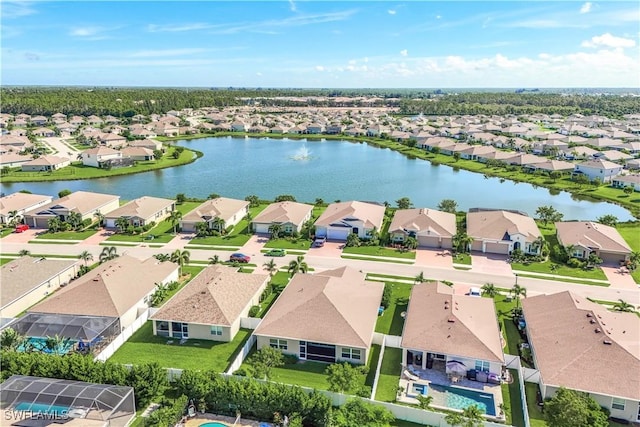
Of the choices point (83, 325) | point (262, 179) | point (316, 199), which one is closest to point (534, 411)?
point (83, 325)

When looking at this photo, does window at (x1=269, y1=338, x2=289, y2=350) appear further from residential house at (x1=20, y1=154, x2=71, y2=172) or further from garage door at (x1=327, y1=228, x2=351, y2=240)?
residential house at (x1=20, y1=154, x2=71, y2=172)

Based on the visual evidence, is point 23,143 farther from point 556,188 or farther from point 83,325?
point 556,188

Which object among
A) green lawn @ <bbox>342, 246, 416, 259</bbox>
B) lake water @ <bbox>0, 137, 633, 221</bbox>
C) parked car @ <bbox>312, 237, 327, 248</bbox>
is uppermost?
lake water @ <bbox>0, 137, 633, 221</bbox>

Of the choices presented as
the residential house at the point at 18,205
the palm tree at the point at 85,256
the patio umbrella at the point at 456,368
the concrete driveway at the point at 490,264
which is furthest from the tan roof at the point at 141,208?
the patio umbrella at the point at 456,368

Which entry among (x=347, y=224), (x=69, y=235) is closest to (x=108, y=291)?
(x=69, y=235)

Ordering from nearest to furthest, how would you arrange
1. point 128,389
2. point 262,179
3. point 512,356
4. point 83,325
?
1. point 128,389
2. point 512,356
3. point 83,325
4. point 262,179

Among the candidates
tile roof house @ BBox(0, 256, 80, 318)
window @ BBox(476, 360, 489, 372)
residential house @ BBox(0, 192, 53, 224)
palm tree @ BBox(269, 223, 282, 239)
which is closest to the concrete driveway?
window @ BBox(476, 360, 489, 372)

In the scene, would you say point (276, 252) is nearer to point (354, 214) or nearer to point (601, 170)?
point (354, 214)
